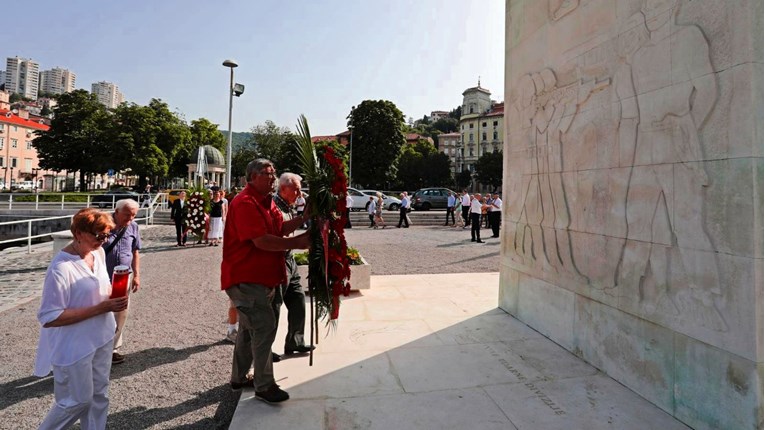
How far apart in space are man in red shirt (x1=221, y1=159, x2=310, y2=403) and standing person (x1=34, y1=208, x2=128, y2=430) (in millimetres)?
855

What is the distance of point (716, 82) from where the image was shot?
294 cm

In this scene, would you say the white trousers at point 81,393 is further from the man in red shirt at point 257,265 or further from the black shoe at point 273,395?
the black shoe at point 273,395

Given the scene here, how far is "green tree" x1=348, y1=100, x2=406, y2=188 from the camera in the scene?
51969 millimetres

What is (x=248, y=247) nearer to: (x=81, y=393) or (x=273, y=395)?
(x=273, y=395)

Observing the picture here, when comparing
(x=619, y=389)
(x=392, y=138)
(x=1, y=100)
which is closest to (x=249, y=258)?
(x=619, y=389)

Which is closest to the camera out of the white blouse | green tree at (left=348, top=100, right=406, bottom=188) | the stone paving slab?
the white blouse

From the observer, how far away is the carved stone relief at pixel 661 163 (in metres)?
3.05

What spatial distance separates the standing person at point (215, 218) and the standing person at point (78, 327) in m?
11.3

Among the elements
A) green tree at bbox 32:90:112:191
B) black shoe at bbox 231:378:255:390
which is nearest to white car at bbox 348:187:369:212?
black shoe at bbox 231:378:255:390

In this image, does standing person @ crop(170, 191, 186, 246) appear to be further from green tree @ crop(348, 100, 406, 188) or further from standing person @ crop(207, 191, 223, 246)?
green tree @ crop(348, 100, 406, 188)

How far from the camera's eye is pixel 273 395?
340 cm

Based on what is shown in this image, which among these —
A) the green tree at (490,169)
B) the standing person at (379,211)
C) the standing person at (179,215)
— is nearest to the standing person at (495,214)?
the standing person at (379,211)

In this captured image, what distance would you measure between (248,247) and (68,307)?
1211 mm

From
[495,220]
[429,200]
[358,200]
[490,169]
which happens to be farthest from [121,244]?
[490,169]
